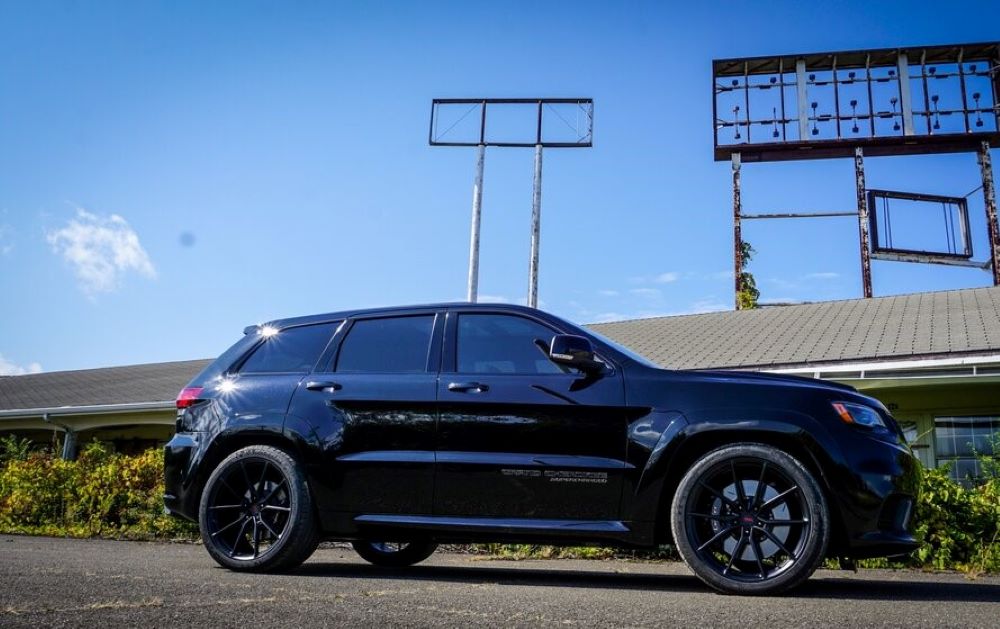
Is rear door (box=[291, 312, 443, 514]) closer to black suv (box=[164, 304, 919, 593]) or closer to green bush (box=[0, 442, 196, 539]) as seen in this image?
black suv (box=[164, 304, 919, 593])

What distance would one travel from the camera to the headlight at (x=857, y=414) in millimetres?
5102

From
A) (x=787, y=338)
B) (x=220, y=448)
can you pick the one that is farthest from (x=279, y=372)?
(x=787, y=338)

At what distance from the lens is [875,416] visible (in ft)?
17.1

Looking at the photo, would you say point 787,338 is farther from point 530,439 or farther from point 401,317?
point 530,439

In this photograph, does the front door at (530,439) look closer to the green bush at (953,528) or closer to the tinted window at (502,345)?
the tinted window at (502,345)

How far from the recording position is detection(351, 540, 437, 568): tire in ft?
22.9

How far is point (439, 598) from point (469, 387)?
58.5 inches

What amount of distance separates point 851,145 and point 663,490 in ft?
69.2

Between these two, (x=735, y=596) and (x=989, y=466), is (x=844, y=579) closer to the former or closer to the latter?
(x=735, y=596)

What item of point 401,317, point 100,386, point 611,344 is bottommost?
point 611,344

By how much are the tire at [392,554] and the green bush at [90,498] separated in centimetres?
383

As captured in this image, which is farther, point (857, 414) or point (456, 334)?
point (456, 334)

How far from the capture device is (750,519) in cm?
504

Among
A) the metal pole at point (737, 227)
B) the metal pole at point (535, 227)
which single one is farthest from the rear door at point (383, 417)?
the metal pole at point (737, 227)
